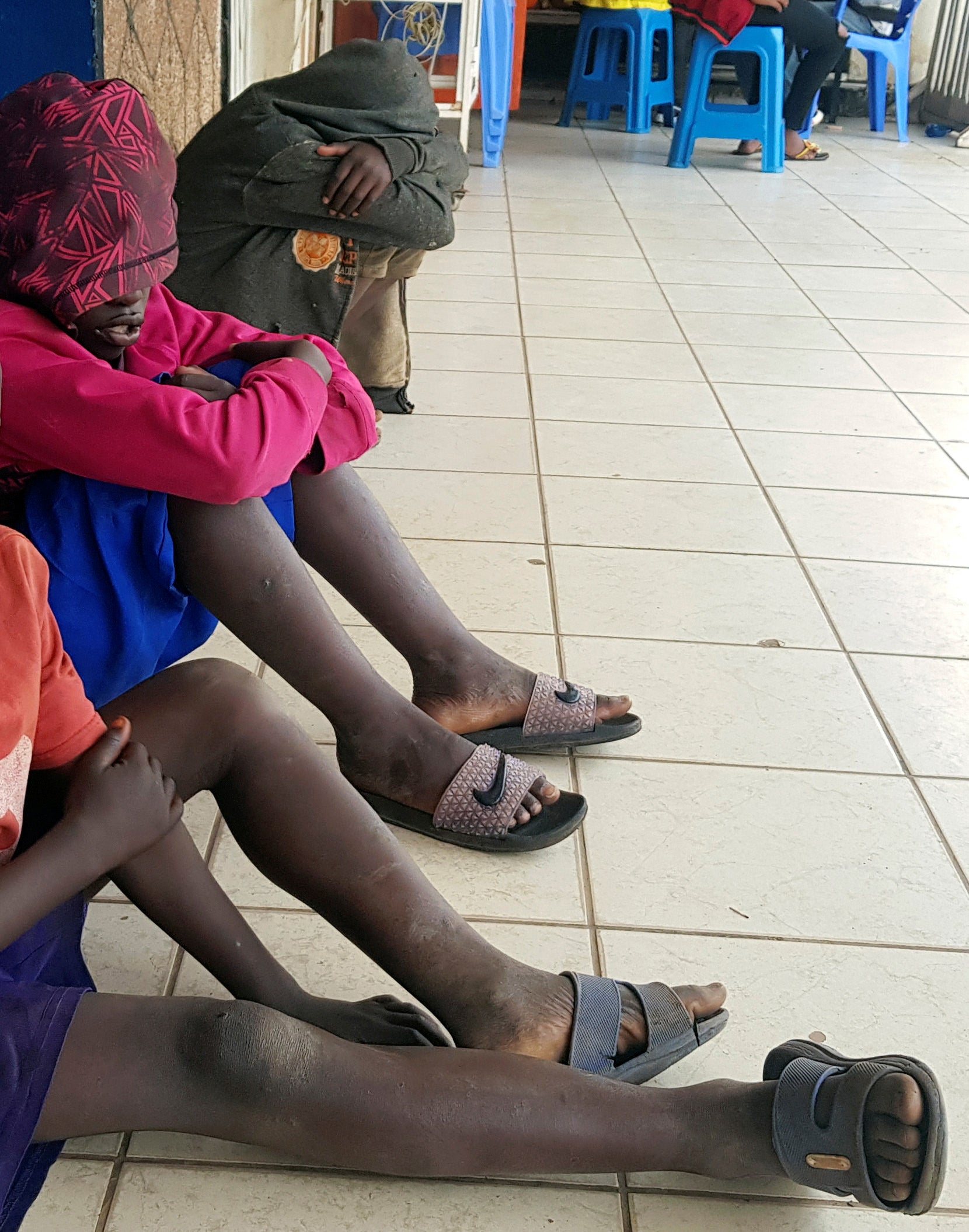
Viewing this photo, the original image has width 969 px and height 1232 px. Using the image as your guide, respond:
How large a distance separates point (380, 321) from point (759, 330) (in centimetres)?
135

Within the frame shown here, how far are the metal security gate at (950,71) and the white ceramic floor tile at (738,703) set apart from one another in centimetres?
571

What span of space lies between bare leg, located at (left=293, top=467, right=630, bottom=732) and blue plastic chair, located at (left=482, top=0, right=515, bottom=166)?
14.2ft

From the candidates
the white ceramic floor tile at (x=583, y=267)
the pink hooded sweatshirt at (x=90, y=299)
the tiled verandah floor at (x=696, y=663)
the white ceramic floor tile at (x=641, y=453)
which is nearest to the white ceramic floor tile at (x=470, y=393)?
the tiled verandah floor at (x=696, y=663)

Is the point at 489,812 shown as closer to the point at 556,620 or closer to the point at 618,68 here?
the point at 556,620

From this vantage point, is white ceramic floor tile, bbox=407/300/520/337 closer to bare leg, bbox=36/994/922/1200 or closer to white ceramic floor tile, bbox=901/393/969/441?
white ceramic floor tile, bbox=901/393/969/441

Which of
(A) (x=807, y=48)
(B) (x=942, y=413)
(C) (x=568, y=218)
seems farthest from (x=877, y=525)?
(A) (x=807, y=48)

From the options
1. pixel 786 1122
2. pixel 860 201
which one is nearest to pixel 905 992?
pixel 786 1122

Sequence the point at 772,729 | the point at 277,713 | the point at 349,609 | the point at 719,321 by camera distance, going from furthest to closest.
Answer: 1. the point at 719,321
2. the point at 349,609
3. the point at 772,729
4. the point at 277,713

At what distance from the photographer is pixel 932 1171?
945mm

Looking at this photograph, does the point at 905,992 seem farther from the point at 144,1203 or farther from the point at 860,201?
the point at 860,201

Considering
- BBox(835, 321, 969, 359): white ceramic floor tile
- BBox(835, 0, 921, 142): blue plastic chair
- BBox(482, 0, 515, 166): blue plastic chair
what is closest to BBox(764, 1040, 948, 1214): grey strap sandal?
BBox(835, 321, 969, 359): white ceramic floor tile

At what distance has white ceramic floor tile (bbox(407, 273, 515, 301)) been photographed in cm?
360

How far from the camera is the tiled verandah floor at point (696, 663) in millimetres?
1062

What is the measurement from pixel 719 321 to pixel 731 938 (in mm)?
2510
